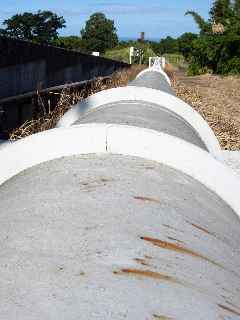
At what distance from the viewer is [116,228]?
1.51m

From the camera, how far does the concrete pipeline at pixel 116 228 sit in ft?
3.91

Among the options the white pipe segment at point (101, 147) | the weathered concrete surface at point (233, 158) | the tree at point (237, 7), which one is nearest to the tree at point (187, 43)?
the tree at point (237, 7)

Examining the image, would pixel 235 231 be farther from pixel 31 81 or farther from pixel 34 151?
pixel 31 81

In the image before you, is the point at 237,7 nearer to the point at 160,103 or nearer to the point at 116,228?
the point at 160,103

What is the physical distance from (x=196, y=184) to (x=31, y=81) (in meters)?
9.10

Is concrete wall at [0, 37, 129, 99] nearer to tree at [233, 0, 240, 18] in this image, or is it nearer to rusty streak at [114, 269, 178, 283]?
rusty streak at [114, 269, 178, 283]

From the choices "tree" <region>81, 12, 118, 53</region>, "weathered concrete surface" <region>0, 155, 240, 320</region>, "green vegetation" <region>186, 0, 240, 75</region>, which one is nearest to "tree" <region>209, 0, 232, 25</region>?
"green vegetation" <region>186, 0, 240, 75</region>

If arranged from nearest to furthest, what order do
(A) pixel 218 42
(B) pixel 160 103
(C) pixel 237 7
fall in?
1. (B) pixel 160 103
2. (A) pixel 218 42
3. (C) pixel 237 7

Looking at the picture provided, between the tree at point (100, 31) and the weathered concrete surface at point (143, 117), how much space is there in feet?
299

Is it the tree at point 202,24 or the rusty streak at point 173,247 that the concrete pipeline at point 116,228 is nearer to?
the rusty streak at point 173,247

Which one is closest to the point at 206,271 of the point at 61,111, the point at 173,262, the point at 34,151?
the point at 173,262

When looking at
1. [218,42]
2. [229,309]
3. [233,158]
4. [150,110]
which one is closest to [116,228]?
[229,309]

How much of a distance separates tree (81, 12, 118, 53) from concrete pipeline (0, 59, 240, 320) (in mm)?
92610

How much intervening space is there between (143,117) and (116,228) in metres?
1.64
